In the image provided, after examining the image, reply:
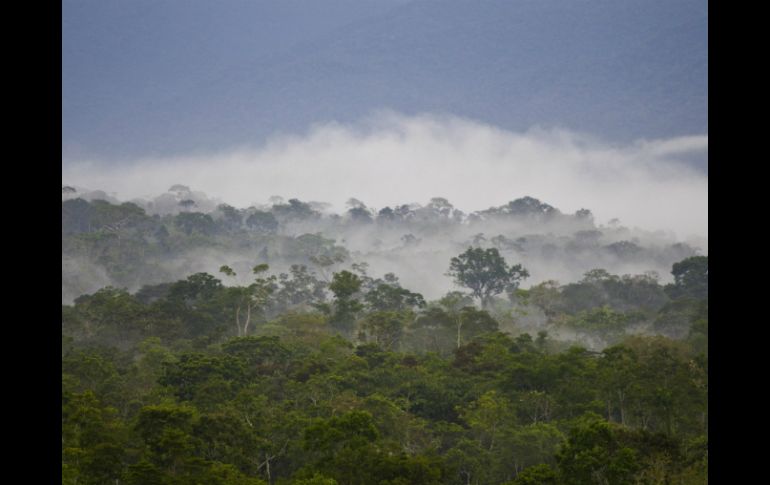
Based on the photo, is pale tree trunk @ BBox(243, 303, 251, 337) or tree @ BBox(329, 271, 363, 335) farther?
tree @ BBox(329, 271, 363, 335)

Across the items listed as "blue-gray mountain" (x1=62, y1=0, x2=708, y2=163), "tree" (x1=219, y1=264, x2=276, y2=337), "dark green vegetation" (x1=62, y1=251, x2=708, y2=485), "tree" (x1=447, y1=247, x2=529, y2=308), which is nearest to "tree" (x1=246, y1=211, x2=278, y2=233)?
"blue-gray mountain" (x1=62, y1=0, x2=708, y2=163)

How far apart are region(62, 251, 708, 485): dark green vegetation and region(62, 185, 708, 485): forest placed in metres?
0.03

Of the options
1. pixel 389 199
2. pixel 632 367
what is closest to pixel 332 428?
pixel 632 367

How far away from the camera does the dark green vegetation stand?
25.8 feet

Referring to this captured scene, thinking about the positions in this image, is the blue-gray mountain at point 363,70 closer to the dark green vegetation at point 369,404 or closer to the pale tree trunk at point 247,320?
the pale tree trunk at point 247,320

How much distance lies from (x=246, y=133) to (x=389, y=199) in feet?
A: 28.3

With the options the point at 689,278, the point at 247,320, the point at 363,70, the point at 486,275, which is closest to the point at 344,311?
the point at 247,320

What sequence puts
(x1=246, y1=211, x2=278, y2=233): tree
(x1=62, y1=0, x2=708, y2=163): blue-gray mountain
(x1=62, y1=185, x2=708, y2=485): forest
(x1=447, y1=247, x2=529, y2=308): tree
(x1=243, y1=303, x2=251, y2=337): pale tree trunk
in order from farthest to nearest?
(x1=246, y1=211, x2=278, y2=233): tree, (x1=62, y1=0, x2=708, y2=163): blue-gray mountain, (x1=447, y1=247, x2=529, y2=308): tree, (x1=243, y1=303, x2=251, y2=337): pale tree trunk, (x1=62, y1=185, x2=708, y2=485): forest

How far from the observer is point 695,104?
34.0 meters

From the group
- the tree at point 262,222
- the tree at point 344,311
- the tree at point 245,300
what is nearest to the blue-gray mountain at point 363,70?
the tree at point 262,222

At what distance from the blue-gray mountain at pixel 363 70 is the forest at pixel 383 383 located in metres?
12.7

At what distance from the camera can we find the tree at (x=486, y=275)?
2391cm

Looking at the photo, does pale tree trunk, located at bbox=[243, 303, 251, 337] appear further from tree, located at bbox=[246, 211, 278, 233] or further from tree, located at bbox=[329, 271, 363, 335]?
tree, located at bbox=[246, 211, 278, 233]
